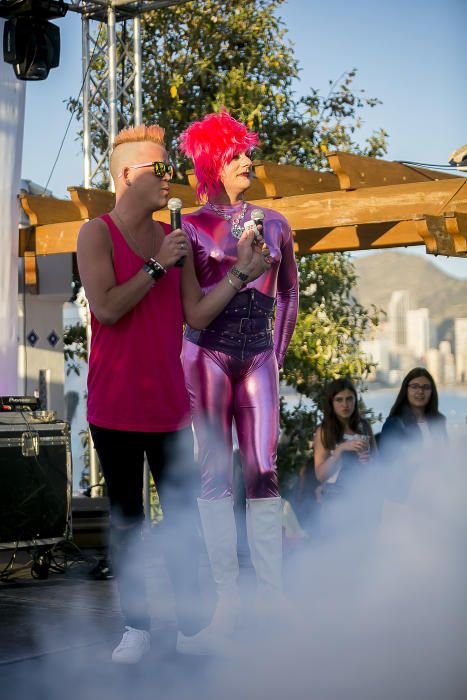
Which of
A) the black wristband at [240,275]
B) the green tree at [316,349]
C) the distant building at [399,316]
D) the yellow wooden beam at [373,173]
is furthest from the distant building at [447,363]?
the green tree at [316,349]

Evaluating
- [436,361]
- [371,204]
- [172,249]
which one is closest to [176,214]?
[172,249]

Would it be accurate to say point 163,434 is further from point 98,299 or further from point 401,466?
point 401,466

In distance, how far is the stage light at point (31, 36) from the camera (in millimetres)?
7426

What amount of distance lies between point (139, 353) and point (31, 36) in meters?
4.91

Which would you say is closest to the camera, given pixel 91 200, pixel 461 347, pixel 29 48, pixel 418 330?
pixel 461 347

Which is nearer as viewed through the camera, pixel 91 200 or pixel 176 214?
pixel 176 214

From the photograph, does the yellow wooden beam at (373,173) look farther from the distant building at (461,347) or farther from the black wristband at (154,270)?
the distant building at (461,347)

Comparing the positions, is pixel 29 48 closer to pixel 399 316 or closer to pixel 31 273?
pixel 31 273

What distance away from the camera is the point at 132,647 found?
3188 mm

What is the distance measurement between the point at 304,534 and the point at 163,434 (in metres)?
2.93

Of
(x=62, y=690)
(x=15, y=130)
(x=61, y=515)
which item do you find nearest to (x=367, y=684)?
(x=62, y=690)

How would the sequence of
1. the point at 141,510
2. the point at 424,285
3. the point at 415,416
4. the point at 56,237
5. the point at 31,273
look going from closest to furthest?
the point at 424,285 < the point at 141,510 < the point at 415,416 < the point at 56,237 < the point at 31,273

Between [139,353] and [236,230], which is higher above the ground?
[236,230]

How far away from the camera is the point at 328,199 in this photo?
8180 mm
